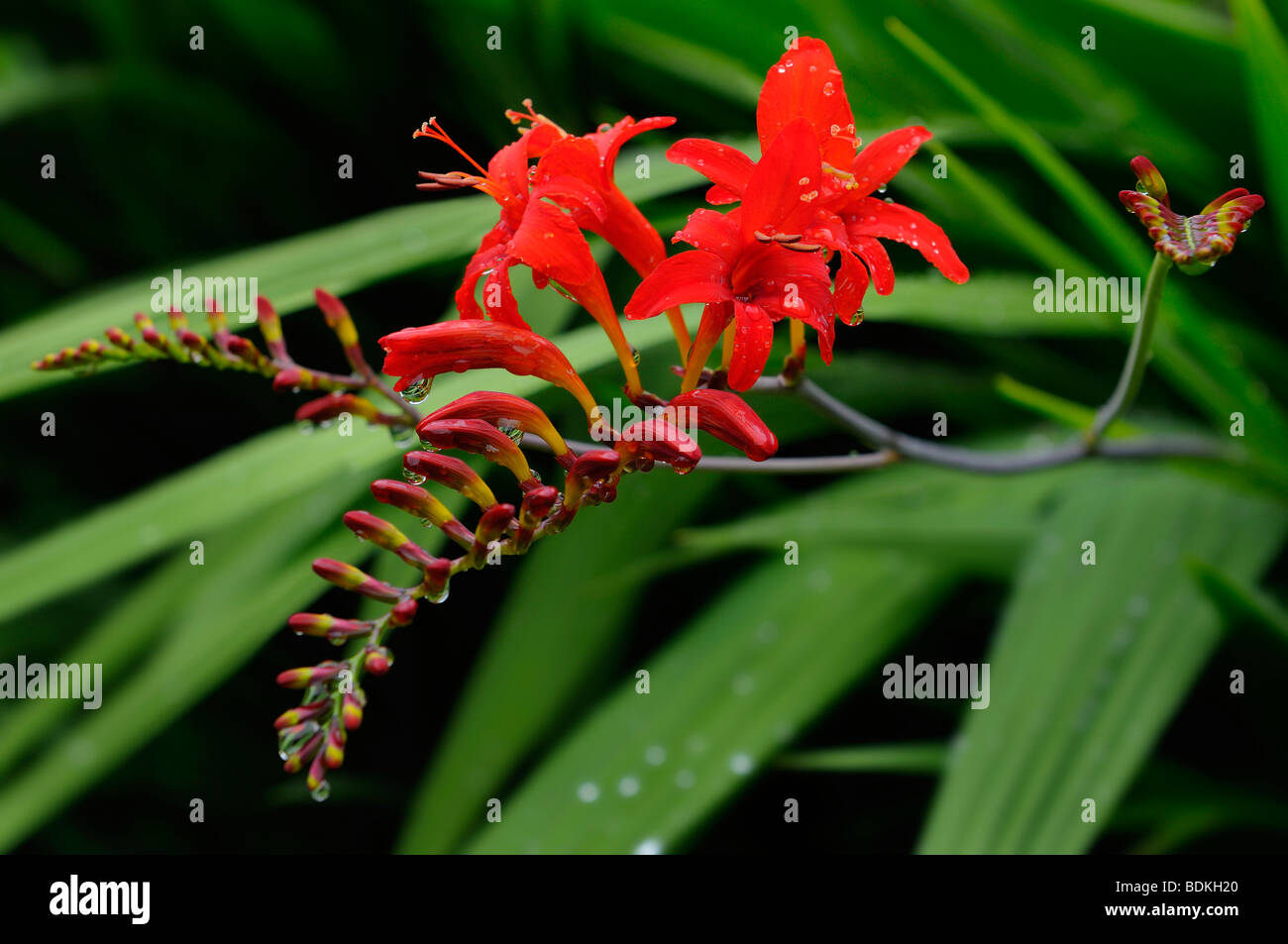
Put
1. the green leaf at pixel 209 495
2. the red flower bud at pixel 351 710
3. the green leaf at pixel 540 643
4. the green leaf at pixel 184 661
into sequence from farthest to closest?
the green leaf at pixel 540 643, the green leaf at pixel 184 661, the green leaf at pixel 209 495, the red flower bud at pixel 351 710

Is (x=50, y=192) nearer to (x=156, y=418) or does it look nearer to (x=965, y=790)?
(x=156, y=418)

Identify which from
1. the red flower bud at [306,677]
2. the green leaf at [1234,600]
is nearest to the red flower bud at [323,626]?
the red flower bud at [306,677]

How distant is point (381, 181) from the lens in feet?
3.08

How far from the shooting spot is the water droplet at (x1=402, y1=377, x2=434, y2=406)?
0.35 metres

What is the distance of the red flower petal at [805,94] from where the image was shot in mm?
325

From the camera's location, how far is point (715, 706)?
68 cm

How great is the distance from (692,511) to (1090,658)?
0.30 meters

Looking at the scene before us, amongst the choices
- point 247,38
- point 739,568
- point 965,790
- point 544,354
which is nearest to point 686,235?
Result: point 544,354

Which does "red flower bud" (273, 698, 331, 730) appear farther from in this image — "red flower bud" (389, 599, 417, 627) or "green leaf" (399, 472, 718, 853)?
"green leaf" (399, 472, 718, 853)

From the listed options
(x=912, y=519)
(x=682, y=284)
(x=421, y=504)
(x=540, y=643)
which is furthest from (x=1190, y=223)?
(x=540, y=643)

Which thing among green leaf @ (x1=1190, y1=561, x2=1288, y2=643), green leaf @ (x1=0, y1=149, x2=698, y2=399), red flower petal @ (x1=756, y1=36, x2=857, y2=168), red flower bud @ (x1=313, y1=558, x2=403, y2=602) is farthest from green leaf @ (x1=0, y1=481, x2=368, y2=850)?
green leaf @ (x1=1190, y1=561, x2=1288, y2=643)

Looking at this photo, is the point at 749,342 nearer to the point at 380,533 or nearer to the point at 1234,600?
the point at 380,533

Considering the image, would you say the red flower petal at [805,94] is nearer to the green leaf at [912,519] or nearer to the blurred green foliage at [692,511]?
the blurred green foliage at [692,511]

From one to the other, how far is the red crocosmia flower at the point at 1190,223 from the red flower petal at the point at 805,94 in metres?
0.10
